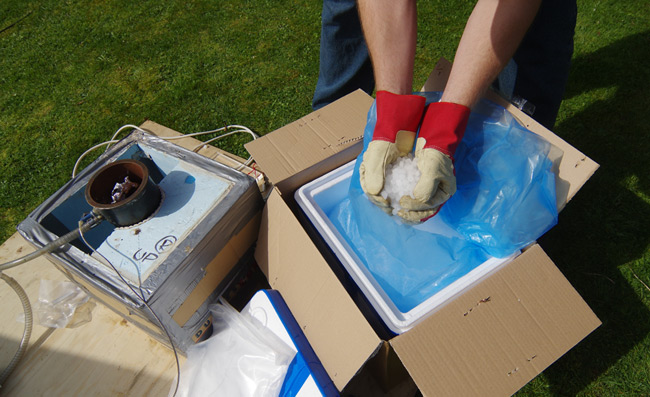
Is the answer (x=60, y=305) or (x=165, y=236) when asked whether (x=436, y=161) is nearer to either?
(x=165, y=236)

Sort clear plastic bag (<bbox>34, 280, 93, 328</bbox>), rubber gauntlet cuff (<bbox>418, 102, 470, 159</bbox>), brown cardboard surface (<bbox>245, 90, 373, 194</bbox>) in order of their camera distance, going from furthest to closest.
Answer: clear plastic bag (<bbox>34, 280, 93, 328</bbox>) < brown cardboard surface (<bbox>245, 90, 373, 194</bbox>) < rubber gauntlet cuff (<bbox>418, 102, 470, 159</bbox>)

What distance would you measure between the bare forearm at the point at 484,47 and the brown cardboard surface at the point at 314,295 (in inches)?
22.3

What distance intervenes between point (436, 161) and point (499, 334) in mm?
434

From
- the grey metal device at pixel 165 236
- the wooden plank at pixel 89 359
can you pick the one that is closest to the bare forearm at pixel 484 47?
the grey metal device at pixel 165 236

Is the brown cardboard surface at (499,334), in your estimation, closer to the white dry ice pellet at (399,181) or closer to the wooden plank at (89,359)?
the white dry ice pellet at (399,181)

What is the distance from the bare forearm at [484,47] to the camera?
3.15 feet

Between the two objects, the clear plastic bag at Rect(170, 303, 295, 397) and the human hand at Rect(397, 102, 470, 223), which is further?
the clear plastic bag at Rect(170, 303, 295, 397)

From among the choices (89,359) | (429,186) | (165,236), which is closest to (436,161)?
(429,186)

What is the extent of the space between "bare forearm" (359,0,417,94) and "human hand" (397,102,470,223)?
17 cm

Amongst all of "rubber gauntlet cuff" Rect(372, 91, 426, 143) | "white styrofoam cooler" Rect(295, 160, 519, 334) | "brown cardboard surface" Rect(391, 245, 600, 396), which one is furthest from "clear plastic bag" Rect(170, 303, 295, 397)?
"rubber gauntlet cuff" Rect(372, 91, 426, 143)

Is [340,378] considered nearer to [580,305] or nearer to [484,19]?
[580,305]

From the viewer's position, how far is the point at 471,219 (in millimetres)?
1029

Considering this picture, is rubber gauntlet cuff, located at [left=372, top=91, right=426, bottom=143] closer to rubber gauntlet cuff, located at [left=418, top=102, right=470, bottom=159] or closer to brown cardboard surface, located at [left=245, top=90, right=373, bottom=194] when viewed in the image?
rubber gauntlet cuff, located at [left=418, top=102, right=470, bottom=159]

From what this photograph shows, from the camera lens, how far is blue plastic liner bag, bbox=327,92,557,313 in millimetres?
966
